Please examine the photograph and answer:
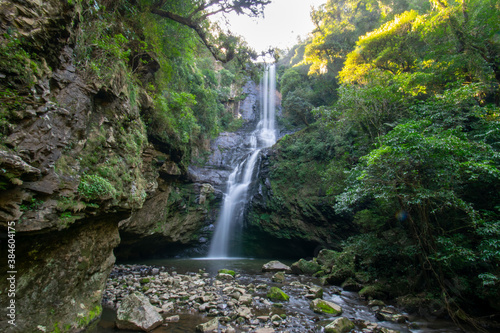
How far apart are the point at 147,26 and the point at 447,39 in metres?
11.9

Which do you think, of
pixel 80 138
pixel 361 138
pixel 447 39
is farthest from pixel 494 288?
pixel 447 39

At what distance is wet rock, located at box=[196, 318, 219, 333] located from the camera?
162 inches

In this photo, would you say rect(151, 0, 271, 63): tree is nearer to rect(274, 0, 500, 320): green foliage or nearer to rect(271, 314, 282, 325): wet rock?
rect(274, 0, 500, 320): green foliage

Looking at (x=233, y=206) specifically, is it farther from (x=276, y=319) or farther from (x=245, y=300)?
(x=276, y=319)

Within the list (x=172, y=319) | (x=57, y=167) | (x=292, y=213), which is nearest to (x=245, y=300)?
(x=172, y=319)

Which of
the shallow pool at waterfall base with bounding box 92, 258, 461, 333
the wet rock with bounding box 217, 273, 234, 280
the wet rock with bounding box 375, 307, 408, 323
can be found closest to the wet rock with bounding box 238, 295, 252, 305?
the shallow pool at waterfall base with bounding box 92, 258, 461, 333

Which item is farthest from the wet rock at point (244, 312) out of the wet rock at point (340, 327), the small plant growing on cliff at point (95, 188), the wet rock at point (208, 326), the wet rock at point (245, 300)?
the small plant growing on cliff at point (95, 188)

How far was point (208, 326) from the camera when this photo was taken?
4.21 metres

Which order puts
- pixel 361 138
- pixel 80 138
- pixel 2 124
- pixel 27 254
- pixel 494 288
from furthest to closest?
1. pixel 361 138
2. pixel 494 288
3. pixel 80 138
4. pixel 27 254
5. pixel 2 124

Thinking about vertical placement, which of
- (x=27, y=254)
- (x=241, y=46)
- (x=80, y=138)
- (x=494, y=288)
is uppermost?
(x=241, y=46)

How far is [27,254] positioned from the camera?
3.21 metres

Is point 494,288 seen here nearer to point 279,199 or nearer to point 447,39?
point 447,39

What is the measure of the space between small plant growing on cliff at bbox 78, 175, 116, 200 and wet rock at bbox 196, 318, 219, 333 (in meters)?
2.98

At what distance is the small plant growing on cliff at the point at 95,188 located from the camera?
380 centimetres
